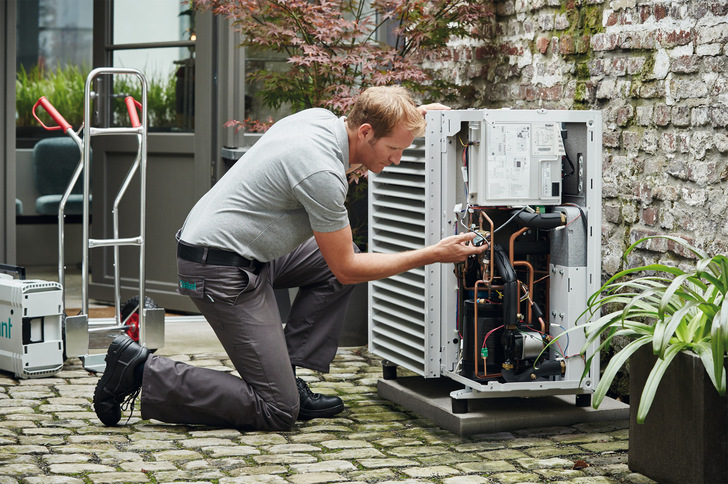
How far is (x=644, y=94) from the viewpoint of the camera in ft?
Answer: 12.9

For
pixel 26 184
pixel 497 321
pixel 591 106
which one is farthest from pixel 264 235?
pixel 26 184

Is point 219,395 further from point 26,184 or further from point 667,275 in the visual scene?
point 26,184

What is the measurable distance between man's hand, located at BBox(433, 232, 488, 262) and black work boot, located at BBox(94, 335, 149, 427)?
3.56 ft

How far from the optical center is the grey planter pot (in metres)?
2.80

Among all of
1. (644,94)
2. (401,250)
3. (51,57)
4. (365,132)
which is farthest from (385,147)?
(51,57)

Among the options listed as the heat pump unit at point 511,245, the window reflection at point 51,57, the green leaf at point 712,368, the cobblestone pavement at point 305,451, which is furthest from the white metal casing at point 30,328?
the window reflection at point 51,57

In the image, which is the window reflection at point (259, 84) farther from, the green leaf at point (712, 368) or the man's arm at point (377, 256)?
the green leaf at point (712, 368)

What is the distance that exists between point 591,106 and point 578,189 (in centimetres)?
76

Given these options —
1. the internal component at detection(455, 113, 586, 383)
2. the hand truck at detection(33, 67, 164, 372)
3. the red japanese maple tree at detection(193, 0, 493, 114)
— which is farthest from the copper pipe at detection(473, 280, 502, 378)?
the hand truck at detection(33, 67, 164, 372)

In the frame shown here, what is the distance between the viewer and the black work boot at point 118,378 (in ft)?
11.7

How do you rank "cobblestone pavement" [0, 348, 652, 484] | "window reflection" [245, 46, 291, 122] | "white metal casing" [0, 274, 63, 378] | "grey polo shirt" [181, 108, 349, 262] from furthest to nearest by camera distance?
"window reflection" [245, 46, 291, 122], "white metal casing" [0, 274, 63, 378], "grey polo shirt" [181, 108, 349, 262], "cobblestone pavement" [0, 348, 652, 484]

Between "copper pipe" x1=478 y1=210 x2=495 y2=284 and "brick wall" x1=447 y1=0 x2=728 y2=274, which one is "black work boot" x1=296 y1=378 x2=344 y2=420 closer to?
"copper pipe" x1=478 y1=210 x2=495 y2=284

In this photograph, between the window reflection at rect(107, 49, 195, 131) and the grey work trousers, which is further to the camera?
the window reflection at rect(107, 49, 195, 131)

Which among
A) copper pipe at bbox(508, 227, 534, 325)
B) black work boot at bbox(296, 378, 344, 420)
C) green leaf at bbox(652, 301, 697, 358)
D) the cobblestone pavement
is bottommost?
the cobblestone pavement
